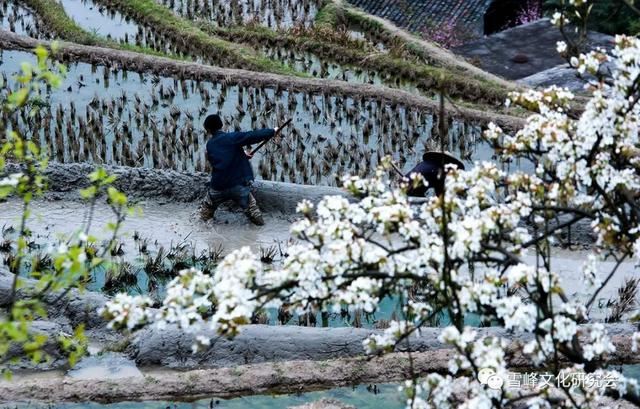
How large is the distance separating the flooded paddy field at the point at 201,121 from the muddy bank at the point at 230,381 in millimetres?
4111

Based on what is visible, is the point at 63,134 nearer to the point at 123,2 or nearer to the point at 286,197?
the point at 286,197

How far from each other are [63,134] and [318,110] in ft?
9.16

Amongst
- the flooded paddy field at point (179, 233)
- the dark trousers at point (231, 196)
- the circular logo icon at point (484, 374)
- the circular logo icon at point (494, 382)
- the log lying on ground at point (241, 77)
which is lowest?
the flooded paddy field at point (179, 233)

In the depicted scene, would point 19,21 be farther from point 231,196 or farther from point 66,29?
point 231,196

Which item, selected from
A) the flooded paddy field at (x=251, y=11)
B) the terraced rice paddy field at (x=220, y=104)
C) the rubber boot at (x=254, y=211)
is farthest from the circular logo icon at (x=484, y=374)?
the flooded paddy field at (x=251, y=11)

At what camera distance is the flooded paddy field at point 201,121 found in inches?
440

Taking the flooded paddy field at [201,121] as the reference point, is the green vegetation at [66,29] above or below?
above

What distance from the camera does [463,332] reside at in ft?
14.1

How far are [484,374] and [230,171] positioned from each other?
5.19m

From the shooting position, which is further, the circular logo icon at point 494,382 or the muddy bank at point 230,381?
the muddy bank at point 230,381

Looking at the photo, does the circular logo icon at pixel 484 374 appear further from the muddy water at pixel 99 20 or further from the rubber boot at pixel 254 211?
the muddy water at pixel 99 20

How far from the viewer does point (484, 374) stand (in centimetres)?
442

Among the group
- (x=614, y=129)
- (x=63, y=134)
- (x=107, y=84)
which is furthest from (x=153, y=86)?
(x=614, y=129)

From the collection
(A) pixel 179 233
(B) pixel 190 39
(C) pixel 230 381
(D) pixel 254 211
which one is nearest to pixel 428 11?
(B) pixel 190 39
